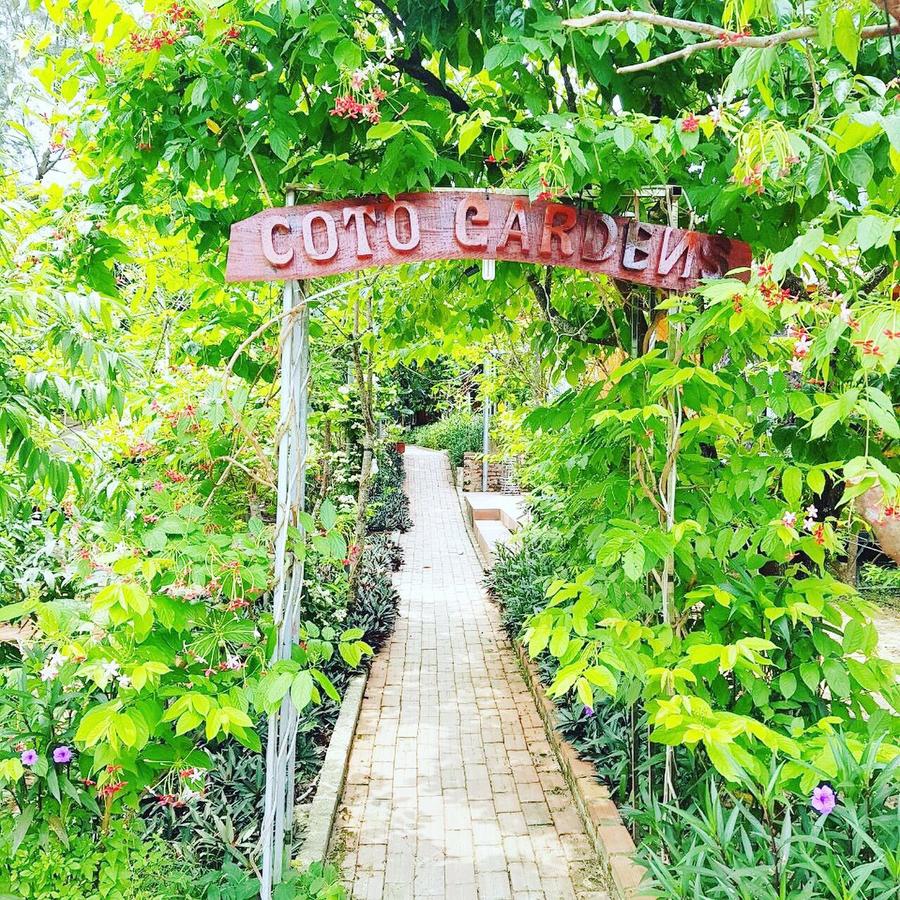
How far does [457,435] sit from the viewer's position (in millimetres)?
21234

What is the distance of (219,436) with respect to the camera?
8.85 ft

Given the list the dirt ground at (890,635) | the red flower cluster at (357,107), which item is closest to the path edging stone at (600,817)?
the red flower cluster at (357,107)

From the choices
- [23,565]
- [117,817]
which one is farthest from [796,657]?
[23,565]

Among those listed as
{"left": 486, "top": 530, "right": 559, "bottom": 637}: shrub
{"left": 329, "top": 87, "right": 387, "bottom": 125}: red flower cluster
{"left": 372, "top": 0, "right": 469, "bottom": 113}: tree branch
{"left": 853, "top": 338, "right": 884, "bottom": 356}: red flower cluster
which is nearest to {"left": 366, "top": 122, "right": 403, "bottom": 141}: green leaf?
{"left": 329, "top": 87, "right": 387, "bottom": 125}: red flower cluster

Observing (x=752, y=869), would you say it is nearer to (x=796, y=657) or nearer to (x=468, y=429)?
(x=796, y=657)

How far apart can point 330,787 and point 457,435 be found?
1745cm

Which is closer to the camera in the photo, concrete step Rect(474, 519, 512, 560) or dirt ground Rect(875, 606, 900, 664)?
dirt ground Rect(875, 606, 900, 664)

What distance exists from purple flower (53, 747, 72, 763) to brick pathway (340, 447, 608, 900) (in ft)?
4.61

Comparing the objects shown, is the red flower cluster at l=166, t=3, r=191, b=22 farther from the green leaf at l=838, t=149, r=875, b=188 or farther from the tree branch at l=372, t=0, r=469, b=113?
the green leaf at l=838, t=149, r=875, b=188

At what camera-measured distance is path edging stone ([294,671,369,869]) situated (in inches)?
134

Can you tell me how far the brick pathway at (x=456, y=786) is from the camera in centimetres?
338

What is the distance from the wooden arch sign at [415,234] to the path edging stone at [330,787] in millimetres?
2429

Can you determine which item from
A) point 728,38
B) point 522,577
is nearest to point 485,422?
point 522,577

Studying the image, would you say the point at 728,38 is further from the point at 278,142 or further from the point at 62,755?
the point at 62,755
